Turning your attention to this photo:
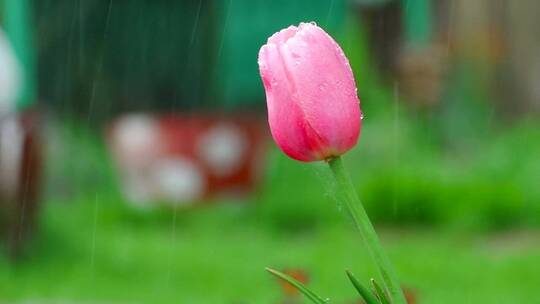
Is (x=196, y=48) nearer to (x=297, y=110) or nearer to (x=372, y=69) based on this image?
(x=372, y=69)

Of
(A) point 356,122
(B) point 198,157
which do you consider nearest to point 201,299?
(B) point 198,157

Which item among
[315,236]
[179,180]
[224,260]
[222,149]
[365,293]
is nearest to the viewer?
[365,293]

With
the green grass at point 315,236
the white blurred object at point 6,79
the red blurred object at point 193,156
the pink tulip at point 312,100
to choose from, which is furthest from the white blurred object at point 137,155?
the pink tulip at point 312,100

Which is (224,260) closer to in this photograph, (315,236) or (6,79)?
(315,236)

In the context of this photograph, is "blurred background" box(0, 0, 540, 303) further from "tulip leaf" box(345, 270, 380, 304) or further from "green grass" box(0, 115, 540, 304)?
"tulip leaf" box(345, 270, 380, 304)

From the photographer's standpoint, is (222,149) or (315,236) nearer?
(315,236)

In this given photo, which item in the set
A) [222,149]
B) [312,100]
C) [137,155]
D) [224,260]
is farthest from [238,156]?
[312,100]

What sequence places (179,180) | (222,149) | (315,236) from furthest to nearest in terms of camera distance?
1. (222,149)
2. (179,180)
3. (315,236)
